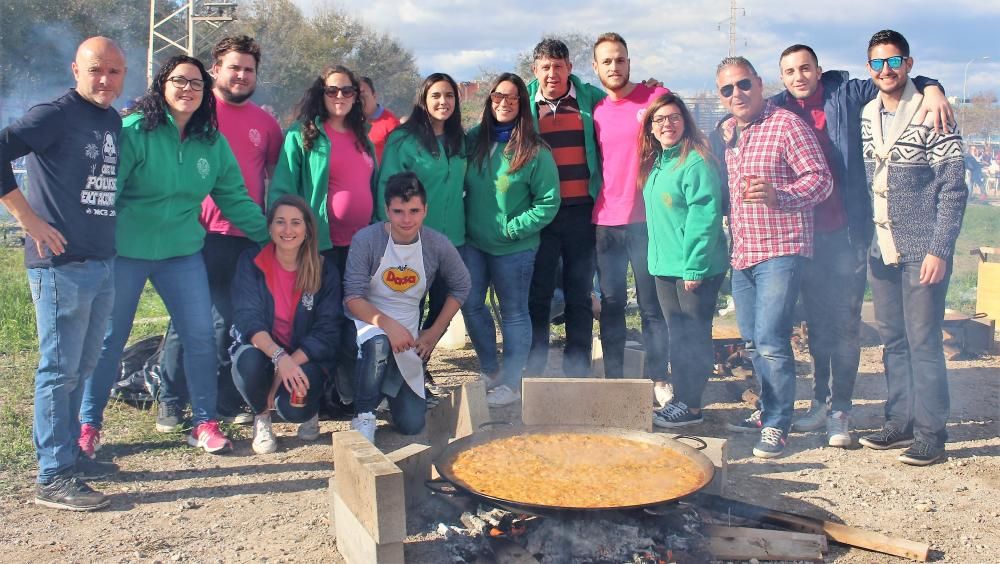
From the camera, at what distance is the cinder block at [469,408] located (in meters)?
4.23

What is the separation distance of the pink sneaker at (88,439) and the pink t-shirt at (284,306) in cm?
108

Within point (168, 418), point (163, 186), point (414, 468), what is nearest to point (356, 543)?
point (414, 468)

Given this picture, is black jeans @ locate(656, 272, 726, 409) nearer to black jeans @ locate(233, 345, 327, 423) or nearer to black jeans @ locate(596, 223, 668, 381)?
black jeans @ locate(596, 223, 668, 381)

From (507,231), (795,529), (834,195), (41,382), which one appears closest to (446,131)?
(507,231)

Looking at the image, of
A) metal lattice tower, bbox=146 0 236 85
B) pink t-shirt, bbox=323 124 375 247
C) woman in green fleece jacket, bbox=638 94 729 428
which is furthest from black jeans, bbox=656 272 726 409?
metal lattice tower, bbox=146 0 236 85

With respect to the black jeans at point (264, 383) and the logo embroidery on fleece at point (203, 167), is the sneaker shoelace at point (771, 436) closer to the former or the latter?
the black jeans at point (264, 383)

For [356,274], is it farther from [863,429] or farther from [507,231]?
[863,429]

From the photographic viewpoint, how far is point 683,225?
4.85 m

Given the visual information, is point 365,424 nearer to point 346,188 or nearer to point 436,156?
point 346,188

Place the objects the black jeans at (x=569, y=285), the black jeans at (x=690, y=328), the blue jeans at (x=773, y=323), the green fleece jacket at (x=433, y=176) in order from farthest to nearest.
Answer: the black jeans at (x=569, y=285) → the green fleece jacket at (x=433, y=176) → the black jeans at (x=690, y=328) → the blue jeans at (x=773, y=323)

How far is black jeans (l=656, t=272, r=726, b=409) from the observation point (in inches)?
194

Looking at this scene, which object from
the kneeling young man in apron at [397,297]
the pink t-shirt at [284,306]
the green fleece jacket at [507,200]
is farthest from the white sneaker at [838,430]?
the pink t-shirt at [284,306]

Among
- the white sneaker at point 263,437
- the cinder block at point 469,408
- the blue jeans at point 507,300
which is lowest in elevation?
the white sneaker at point 263,437

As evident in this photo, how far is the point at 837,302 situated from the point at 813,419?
2.53 ft
